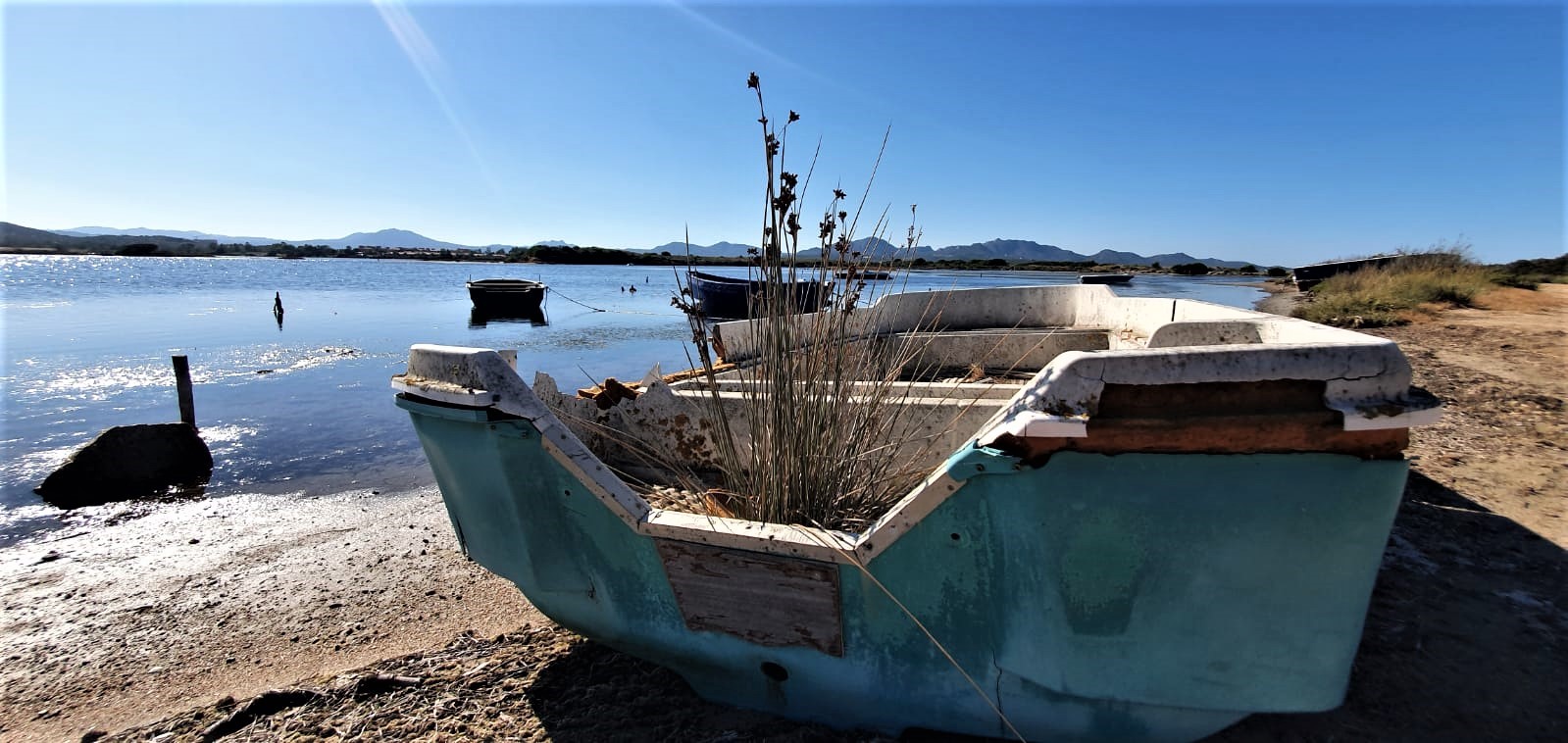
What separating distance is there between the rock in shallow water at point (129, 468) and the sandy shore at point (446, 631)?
916mm

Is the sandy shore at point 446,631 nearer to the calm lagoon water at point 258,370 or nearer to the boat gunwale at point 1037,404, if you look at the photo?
the boat gunwale at point 1037,404

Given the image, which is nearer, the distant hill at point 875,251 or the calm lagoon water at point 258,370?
the distant hill at point 875,251

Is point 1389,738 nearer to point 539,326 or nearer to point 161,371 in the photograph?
point 161,371

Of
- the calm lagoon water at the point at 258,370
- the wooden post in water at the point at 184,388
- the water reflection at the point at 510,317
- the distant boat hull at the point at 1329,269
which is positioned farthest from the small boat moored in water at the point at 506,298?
the distant boat hull at the point at 1329,269

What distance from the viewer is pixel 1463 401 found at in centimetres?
602

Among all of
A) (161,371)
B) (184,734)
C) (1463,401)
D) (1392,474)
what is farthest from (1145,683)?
(161,371)

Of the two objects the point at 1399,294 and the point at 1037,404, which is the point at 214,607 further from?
the point at 1399,294

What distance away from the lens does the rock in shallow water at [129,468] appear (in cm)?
580

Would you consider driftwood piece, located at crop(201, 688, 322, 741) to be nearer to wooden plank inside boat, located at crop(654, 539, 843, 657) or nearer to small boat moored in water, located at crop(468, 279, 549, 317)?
wooden plank inside boat, located at crop(654, 539, 843, 657)

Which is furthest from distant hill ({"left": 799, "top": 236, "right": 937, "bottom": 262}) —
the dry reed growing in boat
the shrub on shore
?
the shrub on shore

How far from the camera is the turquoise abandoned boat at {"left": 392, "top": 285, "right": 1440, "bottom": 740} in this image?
144 centimetres

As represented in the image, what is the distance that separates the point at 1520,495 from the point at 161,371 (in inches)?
697

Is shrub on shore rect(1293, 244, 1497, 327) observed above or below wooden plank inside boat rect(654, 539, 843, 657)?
above

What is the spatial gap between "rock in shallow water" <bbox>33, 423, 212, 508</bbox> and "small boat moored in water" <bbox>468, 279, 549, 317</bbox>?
19.0 metres
